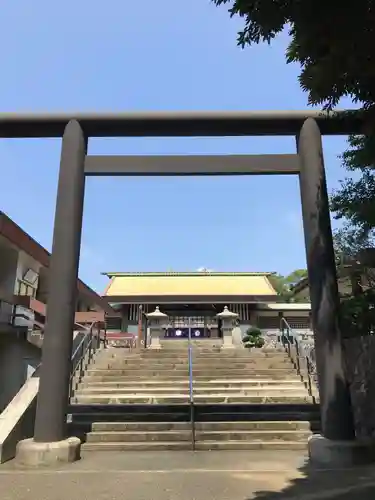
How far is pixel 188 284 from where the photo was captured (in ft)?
89.1

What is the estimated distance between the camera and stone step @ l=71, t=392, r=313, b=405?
9445mm

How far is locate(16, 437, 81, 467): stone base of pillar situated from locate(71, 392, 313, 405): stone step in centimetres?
282

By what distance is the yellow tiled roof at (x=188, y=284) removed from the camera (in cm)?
2428

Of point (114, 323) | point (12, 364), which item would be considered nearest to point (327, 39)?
point (12, 364)

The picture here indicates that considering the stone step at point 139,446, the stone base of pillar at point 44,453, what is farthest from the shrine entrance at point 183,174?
the stone step at point 139,446

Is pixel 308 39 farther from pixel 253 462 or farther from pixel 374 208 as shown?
pixel 253 462

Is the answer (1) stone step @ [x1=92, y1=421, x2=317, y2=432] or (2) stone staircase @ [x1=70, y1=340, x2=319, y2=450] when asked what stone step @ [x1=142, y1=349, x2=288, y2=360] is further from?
(1) stone step @ [x1=92, y1=421, x2=317, y2=432]

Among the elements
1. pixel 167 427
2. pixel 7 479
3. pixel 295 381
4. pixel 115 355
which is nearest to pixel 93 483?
pixel 7 479

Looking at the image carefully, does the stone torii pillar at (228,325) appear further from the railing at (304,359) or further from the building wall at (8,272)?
the building wall at (8,272)

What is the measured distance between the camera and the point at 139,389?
10.2 m

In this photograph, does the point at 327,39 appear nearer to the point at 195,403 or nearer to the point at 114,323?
the point at 195,403

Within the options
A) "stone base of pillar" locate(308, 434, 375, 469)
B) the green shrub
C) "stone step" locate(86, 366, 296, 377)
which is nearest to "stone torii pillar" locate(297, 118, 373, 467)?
"stone base of pillar" locate(308, 434, 375, 469)

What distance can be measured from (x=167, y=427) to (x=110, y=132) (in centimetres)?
569

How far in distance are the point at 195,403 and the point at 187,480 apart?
3.80 metres
